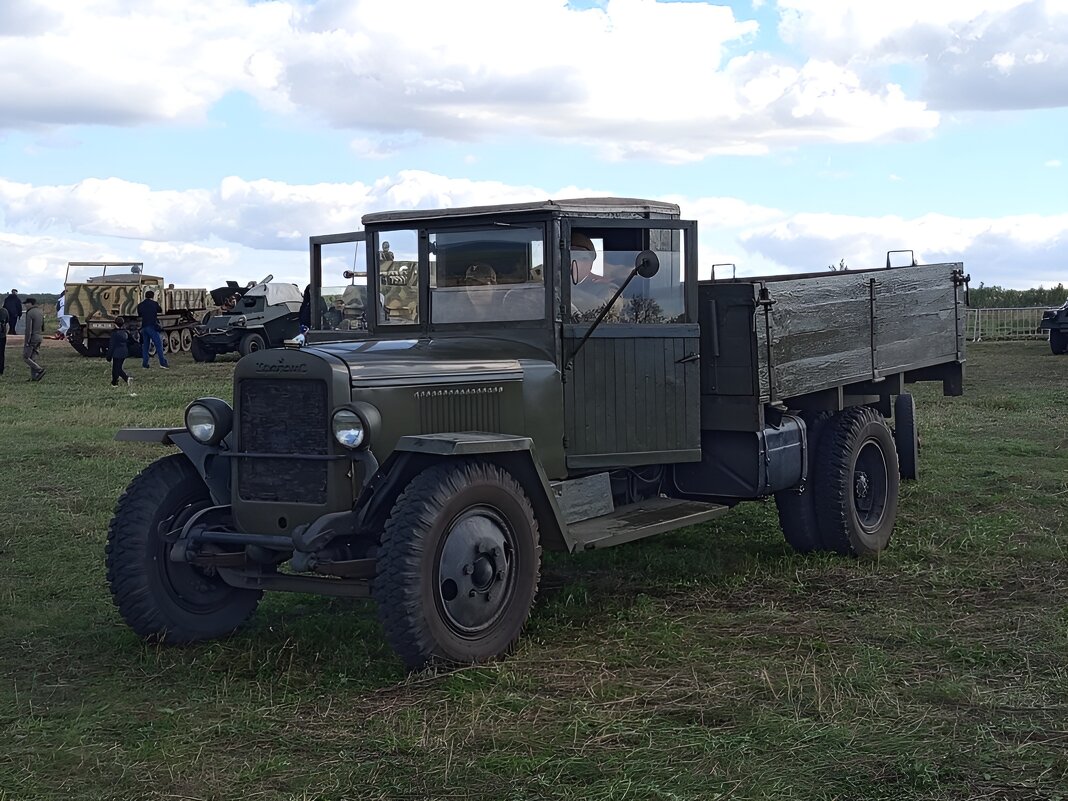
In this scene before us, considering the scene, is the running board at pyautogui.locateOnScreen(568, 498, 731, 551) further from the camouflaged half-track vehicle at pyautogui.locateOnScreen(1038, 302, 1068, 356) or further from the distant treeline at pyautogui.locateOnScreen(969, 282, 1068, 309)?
the distant treeline at pyautogui.locateOnScreen(969, 282, 1068, 309)

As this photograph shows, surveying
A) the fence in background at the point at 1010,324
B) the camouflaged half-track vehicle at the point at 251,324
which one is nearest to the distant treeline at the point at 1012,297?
the fence in background at the point at 1010,324

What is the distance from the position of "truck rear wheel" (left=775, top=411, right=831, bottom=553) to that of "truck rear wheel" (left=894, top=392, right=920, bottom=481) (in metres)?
1.58

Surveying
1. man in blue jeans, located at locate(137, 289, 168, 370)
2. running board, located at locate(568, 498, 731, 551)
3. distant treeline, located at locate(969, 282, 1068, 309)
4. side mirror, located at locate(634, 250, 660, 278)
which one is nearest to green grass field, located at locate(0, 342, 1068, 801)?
running board, located at locate(568, 498, 731, 551)

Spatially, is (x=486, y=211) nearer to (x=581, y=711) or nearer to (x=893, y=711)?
(x=581, y=711)

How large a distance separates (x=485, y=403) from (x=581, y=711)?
1.78 meters

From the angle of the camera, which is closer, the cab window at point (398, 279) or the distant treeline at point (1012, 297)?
the cab window at point (398, 279)

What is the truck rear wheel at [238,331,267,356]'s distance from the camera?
1092 inches

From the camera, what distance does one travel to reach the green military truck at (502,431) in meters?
5.54

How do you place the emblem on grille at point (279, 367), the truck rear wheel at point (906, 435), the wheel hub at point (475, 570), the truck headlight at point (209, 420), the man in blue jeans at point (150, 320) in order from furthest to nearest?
the man in blue jeans at point (150, 320), the truck rear wheel at point (906, 435), the truck headlight at point (209, 420), the emblem on grille at point (279, 367), the wheel hub at point (475, 570)

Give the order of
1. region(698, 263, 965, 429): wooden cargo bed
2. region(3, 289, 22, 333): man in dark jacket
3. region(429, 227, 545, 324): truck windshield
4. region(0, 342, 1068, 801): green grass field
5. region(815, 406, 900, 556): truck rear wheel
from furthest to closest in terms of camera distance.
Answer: region(3, 289, 22, 333): man in dark jacket, region(815, 406, 900, 556): truck rear wheel, region(698, 263, 965, 429): wooden cargo bed, region(429, 227, 545, 324): truck windshield, region(0, 342, 1068, 801): green grass field

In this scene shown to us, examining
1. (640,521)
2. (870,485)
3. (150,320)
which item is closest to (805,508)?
(870,485)

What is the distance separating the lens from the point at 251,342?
27906 millimetres

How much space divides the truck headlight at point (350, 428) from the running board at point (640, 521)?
48.9 inches

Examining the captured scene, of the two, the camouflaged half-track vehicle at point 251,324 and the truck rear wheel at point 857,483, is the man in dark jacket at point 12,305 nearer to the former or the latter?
the camouflaged half-track vehicle at point 251,324
